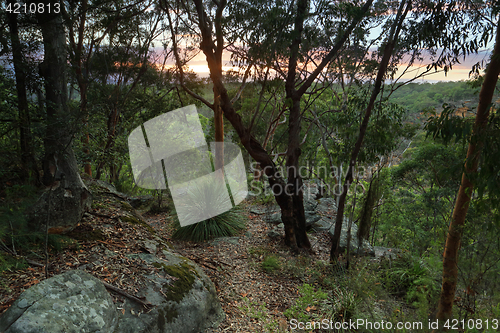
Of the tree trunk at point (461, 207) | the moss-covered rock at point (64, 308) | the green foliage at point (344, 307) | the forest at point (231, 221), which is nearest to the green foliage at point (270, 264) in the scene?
the forest at point (231, 221)

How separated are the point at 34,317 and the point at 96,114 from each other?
339cm

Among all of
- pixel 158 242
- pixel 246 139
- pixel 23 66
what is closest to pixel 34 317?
pixel 158 242

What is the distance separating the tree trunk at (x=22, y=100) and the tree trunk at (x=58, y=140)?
0.67ft

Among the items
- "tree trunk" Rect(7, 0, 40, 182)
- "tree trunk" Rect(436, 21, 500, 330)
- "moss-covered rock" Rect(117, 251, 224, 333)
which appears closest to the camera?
"moss-covered rock" Rect(117, 251, 224, 333)

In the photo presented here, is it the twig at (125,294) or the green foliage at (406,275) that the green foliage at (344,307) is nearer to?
the green foliage at (406,275)

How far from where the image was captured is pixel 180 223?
23.2 ft

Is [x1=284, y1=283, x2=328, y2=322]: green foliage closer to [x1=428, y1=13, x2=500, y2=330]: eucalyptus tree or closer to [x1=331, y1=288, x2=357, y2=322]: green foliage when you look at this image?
[x1=331, y1=288, x2=357, y2=322]: green foliage

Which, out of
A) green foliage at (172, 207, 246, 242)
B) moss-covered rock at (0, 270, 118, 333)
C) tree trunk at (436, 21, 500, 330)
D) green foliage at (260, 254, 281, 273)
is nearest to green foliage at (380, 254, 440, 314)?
tree trunk at (436, 21, 500, 330)

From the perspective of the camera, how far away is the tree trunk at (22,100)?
3807mm

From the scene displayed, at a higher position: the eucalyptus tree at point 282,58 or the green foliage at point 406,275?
the eucalyptus tree at point 282,58

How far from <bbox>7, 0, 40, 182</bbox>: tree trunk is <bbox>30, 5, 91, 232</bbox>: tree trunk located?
0.20 metres

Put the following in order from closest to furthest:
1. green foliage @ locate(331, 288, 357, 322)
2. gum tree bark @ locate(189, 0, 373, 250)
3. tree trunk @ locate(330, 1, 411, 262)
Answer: green foliage @ locate(331, 288, 357, 322)
tree trunk @ locate(330, 1, 411, 262)
gum tree bark @ locate(189, 0, 373, 250)

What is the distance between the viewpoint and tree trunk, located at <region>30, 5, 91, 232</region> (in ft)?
12.6

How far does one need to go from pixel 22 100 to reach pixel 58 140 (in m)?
0.70
